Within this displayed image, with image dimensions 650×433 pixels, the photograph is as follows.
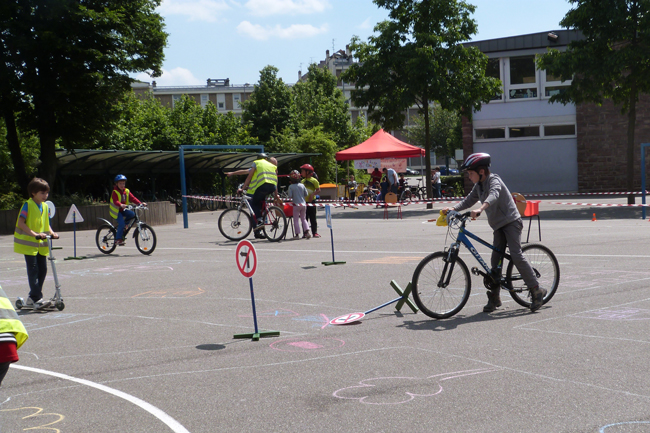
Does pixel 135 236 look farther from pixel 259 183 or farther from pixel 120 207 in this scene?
pixel 259 183

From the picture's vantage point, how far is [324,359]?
569 cm

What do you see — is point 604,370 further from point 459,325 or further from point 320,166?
point 320,166

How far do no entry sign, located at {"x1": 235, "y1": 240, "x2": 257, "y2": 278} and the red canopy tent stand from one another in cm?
2214

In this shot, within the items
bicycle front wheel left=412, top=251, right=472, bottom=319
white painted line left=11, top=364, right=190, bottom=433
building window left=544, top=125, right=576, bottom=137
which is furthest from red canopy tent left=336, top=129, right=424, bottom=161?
white painted line left=11, top=364, right=190, bottom=433

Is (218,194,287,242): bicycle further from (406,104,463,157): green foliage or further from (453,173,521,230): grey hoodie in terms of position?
(406,104,463,157): green foliage

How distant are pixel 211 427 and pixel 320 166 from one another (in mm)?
42958

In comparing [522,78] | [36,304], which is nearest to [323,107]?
[522,78]

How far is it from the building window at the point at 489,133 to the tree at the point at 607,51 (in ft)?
44.0

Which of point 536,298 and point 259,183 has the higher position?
point 259,183

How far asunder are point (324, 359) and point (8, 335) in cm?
312

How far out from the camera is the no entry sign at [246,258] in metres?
6.87

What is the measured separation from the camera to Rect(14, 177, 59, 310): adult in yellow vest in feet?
27.2

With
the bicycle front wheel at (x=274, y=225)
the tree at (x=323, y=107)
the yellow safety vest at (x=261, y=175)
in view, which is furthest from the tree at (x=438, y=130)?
the yellow safety vest at (x=261, y=175)

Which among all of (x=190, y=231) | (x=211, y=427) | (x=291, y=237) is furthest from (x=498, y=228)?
(x=190, y=231)
